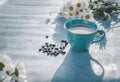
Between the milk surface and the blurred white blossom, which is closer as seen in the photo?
the blurred white blossom

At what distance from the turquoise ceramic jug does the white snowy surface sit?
0.10ft

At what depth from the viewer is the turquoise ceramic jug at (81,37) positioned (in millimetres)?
921

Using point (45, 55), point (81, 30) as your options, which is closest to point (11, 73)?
point (45, 55)

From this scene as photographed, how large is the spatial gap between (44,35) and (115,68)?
0.38 meters

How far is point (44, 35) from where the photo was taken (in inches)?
44.0

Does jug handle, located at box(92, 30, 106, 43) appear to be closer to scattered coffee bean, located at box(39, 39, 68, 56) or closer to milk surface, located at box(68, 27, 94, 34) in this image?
milk surface, located at box(68, 27, 94, 34)

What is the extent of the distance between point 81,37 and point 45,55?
17 cm

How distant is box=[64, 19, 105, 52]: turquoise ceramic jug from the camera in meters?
0.92

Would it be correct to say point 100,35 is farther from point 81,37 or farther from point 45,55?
point 45,55

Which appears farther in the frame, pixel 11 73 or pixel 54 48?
pixel 54 48

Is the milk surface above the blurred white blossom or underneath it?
above

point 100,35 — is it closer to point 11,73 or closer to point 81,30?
point 81,30

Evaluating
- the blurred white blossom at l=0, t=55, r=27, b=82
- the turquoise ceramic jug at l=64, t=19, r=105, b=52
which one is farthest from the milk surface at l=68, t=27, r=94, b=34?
the blurred white blossom at l=0, t=55, r=27, b=82

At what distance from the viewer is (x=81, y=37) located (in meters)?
0.92
